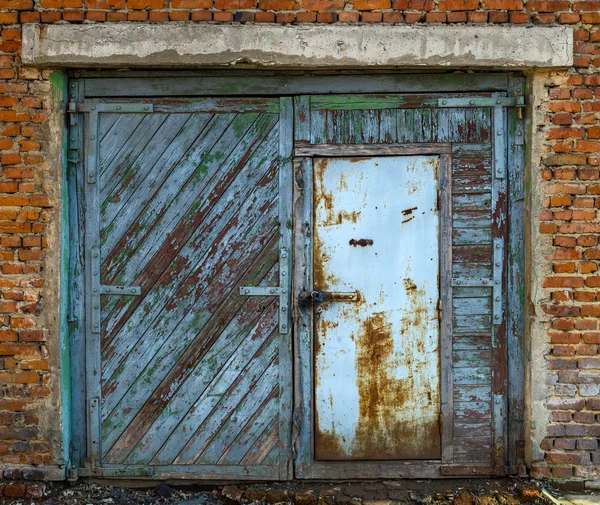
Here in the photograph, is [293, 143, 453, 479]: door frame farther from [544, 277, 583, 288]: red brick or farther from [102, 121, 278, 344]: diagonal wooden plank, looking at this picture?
[544, 277, 583, 288]: red brick

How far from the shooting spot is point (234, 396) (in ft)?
12.1

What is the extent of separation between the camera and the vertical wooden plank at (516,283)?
11.9ft

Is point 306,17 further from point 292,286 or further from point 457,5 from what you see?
point 292,286

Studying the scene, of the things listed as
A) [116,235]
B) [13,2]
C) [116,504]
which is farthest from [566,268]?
[13,2]

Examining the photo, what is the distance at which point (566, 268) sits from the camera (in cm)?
353

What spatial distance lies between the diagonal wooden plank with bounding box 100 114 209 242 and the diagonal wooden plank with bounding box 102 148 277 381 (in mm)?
325

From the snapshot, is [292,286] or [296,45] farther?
[292,286]

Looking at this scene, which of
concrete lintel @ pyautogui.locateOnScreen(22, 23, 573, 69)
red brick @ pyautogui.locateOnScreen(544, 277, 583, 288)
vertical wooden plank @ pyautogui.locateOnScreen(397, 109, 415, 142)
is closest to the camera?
concrete lintel @ pyautogui.locateOnScreen(22, 23, 573, 69)

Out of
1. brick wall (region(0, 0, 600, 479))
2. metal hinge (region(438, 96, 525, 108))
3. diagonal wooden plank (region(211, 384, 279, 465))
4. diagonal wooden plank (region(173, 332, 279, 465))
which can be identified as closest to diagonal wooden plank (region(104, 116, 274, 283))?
brick wall (region(0, 0, 600, 479))

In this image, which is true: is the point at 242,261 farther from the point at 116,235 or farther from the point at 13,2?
the point at 13,2

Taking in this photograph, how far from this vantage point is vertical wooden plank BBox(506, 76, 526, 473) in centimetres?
364

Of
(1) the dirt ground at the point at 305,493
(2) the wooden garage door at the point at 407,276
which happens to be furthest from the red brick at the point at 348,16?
(1) the dirt ground at the point at 305,493

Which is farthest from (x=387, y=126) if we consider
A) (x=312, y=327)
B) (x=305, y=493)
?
(x=305, y=493)

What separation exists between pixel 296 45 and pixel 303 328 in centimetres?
162
